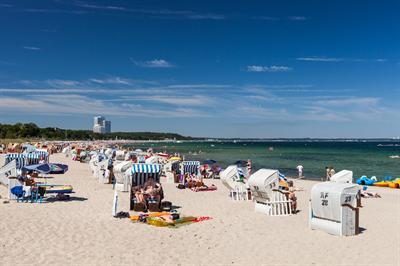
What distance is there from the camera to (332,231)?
10281 millimetres

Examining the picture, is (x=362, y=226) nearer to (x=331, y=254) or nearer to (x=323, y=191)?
(x=323, y=191)

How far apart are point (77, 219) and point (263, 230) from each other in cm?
530

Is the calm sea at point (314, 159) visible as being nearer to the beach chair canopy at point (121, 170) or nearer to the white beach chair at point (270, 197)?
the beach chair canopy at point (121, 170)

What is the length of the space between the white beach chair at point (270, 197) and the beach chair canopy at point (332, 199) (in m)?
2.19

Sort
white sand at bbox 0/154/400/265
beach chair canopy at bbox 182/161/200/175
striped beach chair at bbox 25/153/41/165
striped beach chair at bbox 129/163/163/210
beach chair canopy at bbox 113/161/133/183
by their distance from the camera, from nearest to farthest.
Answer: white sand at bbox 0/154/400/265 < striped beach chair at bbox 129/163/163/210 < beach chair canopy at bbox 113/161/133/183 < beach chair canopy at bbox 182/161/200/175 < striped beach chair at bbox 25/153/41/165

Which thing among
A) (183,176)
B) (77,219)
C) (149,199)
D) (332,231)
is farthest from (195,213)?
(183,176)

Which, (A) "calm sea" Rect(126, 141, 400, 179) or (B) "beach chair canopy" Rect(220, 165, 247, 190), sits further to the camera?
(A) "calm sea" Rect(126, 141, 400, 179)

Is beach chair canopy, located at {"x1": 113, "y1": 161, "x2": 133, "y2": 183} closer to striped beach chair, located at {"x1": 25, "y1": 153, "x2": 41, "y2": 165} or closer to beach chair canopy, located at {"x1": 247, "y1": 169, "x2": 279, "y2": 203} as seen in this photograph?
beach chair canopy, located at {"x1": 247, "y1": 169, "x2": 279, "y2": 203}

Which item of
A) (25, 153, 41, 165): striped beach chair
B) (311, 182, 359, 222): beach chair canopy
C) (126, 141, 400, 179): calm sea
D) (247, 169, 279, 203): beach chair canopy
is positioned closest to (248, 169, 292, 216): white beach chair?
(247, 169, 279, 203): beach chair canopy

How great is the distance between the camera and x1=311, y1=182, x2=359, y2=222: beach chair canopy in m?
10.2

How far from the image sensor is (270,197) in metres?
13.1

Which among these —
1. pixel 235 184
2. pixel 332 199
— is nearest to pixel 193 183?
pixel 235 184

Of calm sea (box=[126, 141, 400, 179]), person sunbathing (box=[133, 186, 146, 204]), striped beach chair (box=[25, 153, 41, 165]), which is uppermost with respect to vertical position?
striped beach chair (box=[25, 153, 41, 165])

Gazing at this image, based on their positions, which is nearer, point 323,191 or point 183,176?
point 323,191
